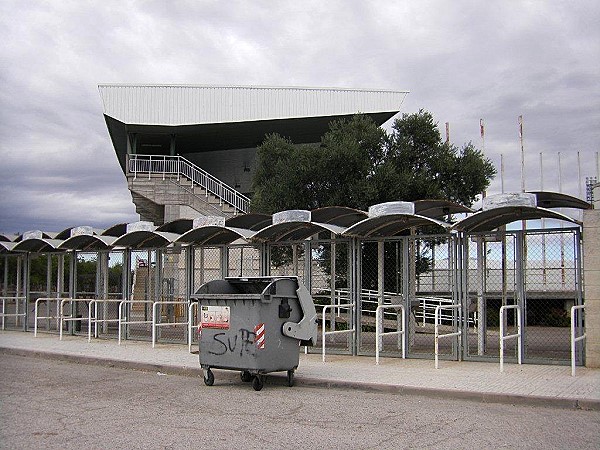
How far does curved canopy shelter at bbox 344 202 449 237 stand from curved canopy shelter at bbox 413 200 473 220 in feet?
1.11

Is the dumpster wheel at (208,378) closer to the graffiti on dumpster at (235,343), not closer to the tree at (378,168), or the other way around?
the graffiti on dumpster at (235,343)

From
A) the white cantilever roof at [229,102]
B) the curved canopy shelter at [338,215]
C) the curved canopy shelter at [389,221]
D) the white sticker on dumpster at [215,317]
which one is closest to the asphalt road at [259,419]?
the white sticker on dumpster at [215,317]

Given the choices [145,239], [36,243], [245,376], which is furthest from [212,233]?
[36,243]

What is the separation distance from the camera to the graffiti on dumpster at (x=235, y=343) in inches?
400

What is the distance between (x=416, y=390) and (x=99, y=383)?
196 inches

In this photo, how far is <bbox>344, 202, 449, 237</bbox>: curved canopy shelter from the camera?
12.8 metres

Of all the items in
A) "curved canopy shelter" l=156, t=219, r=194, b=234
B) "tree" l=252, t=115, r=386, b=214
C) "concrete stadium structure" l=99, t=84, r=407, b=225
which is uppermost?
"concrete stadium structure" l=99, t=84, r=407, b=225

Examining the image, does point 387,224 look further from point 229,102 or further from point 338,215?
point 229,102

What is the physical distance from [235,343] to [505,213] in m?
5.46

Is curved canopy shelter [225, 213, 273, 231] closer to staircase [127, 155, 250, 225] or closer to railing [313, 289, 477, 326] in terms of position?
railing [313, 289, 477, 326]

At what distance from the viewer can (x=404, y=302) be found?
1334cm

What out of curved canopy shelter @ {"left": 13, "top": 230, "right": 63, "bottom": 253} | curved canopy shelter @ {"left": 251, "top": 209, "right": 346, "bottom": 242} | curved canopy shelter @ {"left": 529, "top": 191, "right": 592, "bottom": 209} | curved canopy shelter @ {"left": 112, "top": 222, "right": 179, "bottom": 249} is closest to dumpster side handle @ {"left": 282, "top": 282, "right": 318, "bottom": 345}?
curved canopy shelter @ {"left": 251, "top": 209, "right": 346, "bottom": 242}

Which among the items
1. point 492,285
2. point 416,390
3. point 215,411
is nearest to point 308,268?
point 416,390

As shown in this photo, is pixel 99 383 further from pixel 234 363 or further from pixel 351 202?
pixel 351 202
